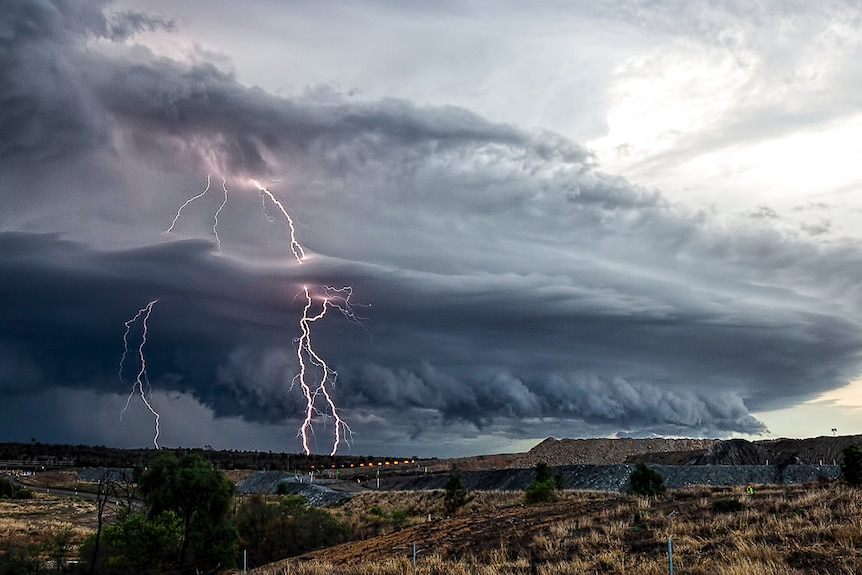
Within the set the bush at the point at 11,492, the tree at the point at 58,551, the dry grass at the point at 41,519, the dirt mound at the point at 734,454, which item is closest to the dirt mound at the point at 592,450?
the dirt mound at the point at 734,454

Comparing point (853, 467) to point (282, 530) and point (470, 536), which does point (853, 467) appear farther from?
point (282, 530)

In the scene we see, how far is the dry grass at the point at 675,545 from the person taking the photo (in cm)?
1872

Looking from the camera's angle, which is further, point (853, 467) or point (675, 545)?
point (853, 467)

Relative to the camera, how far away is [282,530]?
57.6 metres

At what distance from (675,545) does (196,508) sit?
3291 cm

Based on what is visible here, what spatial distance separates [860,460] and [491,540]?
30.5m

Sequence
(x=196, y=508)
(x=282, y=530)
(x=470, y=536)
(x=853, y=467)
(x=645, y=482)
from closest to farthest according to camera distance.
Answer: (x=470, y=536) → (x=196, y=508) → (x=853, y=467) → (x=645, y=482) → (x=282, y=530)

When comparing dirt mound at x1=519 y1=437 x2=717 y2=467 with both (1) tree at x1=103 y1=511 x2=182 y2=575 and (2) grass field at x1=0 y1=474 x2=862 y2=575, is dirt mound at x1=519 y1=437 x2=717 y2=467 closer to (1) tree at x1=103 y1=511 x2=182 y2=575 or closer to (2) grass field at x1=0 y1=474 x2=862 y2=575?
A: (1) tree at x1=103 y1=511 x2=182 y2=575

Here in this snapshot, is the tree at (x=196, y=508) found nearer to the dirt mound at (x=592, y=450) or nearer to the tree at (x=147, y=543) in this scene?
the tree at (x=147, y=543)

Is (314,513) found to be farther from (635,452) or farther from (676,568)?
(635,452)

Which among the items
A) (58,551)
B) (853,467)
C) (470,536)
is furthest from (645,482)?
(58,551)

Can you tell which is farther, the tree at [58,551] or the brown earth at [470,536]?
the tree at [58,551]

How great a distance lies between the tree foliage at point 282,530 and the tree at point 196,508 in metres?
7.78

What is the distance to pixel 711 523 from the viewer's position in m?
26.2
